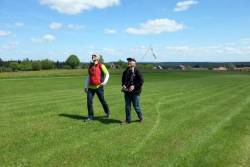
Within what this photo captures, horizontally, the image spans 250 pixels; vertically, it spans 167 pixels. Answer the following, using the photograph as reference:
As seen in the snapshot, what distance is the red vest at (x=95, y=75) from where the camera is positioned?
1288 cm

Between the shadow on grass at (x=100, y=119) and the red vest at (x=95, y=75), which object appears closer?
the shadow on grass at (x=100, y=119)

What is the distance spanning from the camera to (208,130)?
11.6 meters

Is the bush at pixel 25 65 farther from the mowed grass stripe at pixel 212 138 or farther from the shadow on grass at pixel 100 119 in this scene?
the mowed grass stripe at pixel 212 138

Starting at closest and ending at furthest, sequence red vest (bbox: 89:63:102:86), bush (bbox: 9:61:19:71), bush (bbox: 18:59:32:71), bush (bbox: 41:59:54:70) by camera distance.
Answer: red vest (bbox: 89:63:102:86) → bush (bbox: 9:61:19:71) → bush (bbox: 18:59:32:71) → bush (bbox: 41:59:54:70)

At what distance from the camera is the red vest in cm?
1288

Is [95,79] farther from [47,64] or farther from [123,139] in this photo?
[47,64]

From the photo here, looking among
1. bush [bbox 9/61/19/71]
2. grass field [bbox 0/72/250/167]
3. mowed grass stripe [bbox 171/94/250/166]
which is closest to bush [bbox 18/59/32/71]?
bush [bbox 9/61/19/71]

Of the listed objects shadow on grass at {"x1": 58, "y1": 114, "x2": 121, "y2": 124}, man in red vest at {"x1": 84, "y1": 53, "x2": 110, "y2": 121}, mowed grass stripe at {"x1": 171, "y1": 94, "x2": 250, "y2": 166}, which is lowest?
mowed grass stripe at {"x1": 171, "y1": 94, "x2": 250, "y2": 166}

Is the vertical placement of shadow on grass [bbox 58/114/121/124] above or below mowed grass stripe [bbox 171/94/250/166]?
above

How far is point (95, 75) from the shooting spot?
1287 cm

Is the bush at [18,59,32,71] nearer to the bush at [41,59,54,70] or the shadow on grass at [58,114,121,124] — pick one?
the bush at [41,59,54,70]

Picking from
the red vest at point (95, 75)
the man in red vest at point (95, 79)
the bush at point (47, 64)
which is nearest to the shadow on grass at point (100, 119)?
the man in red vest at point (95, 79)

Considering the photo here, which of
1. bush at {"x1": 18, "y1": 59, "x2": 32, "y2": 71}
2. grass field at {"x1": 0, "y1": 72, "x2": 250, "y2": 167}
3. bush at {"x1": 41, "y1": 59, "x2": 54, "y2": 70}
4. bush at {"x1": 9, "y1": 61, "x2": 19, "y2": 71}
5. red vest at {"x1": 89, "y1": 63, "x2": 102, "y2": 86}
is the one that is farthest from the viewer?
bush at {"x1": 41, "y1": 59, "x2": 54, "y2": 70}

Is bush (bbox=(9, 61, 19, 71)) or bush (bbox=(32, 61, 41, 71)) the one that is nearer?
bush (bbox=(9, 61, 19, 71))
